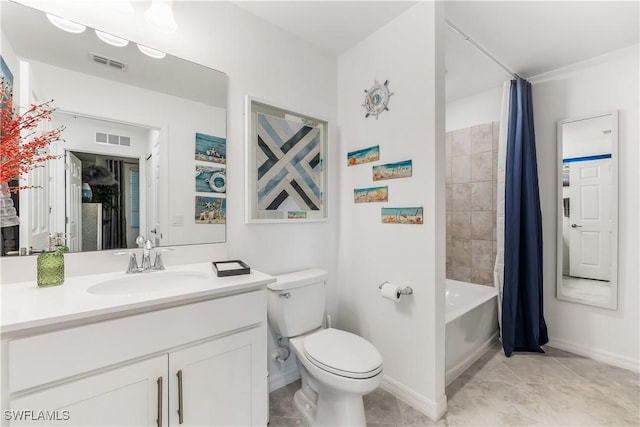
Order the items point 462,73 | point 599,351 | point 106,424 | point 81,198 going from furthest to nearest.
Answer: point 462,73
point 599,351
point 81,198
point 106,424

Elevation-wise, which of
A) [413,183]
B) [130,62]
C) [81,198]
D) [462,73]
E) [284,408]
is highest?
[462,73]

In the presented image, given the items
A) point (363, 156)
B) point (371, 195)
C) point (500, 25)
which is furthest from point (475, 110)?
point (371, 195)

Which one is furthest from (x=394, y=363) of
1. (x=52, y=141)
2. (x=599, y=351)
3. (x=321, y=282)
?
(x=52, y=141)

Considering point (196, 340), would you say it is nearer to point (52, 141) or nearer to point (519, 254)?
point (52, 141)

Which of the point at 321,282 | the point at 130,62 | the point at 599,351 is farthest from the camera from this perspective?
the point at 599,351

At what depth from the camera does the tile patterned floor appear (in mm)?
1544

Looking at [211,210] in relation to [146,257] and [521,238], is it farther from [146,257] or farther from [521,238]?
[521,238]

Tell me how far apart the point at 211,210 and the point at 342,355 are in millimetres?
1052

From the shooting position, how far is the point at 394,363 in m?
1.80

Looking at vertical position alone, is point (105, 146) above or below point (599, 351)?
above

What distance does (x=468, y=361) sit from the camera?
2.09 m

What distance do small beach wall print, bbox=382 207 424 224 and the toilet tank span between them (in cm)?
57

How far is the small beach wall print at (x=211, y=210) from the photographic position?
1.52m

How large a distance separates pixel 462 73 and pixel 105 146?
273cm
